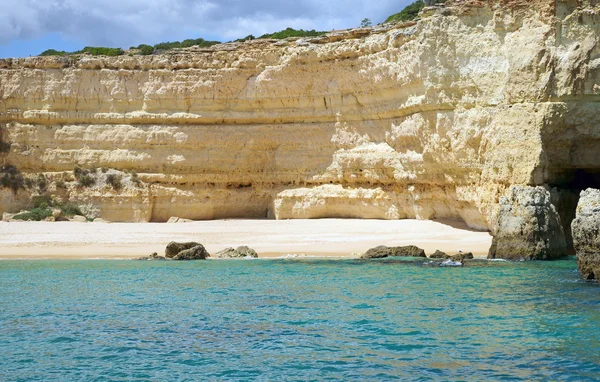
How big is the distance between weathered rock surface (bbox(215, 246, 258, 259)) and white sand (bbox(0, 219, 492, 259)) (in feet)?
1.20

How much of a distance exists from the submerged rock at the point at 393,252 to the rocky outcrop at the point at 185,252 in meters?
4.56

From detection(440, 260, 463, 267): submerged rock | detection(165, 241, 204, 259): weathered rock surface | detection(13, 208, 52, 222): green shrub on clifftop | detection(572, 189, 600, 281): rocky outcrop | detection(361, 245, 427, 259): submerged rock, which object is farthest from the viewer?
detection(13, 208, 52, 222): green shrub on clifftop

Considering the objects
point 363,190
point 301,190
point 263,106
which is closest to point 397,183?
point 363,190

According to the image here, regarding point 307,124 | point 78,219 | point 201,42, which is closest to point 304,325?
point 307,124

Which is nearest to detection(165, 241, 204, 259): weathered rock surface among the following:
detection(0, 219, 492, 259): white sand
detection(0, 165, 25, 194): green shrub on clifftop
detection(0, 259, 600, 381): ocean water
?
detection(0, 219, 492, 259): white sand

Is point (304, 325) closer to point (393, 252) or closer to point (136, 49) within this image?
point (393, 252)

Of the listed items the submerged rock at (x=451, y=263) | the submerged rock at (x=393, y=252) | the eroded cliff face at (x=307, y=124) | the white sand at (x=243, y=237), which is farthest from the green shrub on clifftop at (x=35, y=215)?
the submerged rock at (x=451, y=263)

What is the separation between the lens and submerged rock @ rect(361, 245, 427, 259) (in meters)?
19.9

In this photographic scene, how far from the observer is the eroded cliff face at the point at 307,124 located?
21266 millimetres

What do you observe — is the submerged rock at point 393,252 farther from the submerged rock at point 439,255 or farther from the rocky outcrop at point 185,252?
the rocky outcrop at point 185,252

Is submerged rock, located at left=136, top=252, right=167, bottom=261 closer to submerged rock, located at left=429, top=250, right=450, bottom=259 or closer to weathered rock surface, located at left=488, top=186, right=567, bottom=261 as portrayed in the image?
submerged rock, located at left=429, top=250, right=450, bottom=259

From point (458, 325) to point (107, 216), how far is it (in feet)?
71.2

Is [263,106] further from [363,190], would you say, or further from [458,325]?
[458,325]

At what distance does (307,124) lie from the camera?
29.5 meters
